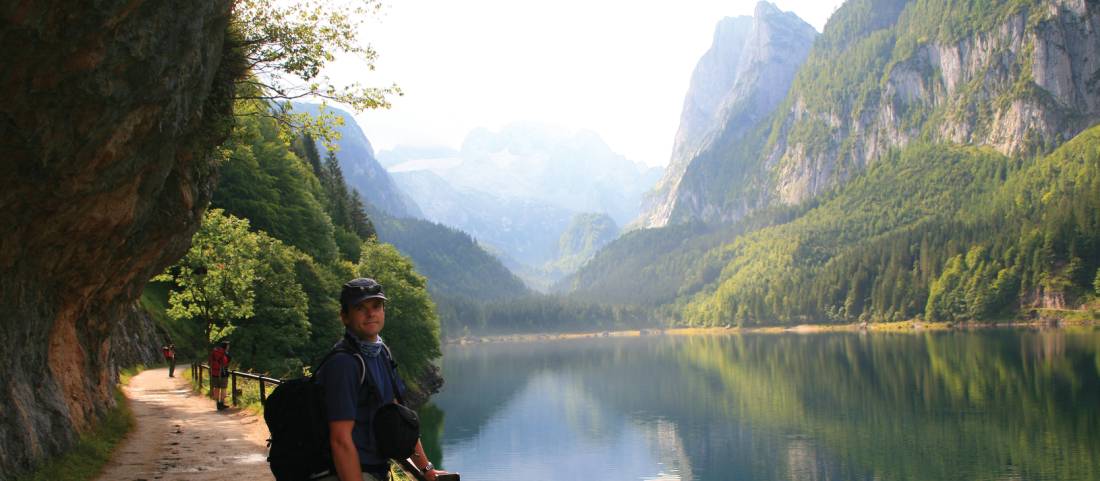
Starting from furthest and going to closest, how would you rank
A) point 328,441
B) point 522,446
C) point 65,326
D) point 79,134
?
point 522,446
point 65,326
point 79,134
point 328,441

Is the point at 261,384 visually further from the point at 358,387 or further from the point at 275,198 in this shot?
the point at 275,198

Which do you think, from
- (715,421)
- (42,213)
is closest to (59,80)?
(42,213)

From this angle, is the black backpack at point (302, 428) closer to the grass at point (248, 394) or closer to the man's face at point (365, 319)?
the man's face at point (365, 319)

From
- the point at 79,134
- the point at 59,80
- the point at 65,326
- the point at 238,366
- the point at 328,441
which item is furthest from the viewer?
→ the point at 238,366

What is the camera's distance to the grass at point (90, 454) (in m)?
17.7

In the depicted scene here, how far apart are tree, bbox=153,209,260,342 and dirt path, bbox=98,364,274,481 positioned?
24.3ft

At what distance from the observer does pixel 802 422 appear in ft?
209

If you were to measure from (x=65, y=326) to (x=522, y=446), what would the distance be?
4524 cm

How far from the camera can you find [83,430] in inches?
Result: 878

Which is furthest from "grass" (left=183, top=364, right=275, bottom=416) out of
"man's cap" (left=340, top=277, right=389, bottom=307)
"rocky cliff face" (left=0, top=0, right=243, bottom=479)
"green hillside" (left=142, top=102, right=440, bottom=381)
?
"man's cap" (left=340, top=277, right=389, bottom=307)

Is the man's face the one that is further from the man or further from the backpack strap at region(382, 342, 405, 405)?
the backpack strap at region(382, 342, 405, 405)

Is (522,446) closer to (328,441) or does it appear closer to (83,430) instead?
(83,430)

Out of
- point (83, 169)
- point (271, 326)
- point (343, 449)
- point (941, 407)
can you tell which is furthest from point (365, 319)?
point (941, 407)

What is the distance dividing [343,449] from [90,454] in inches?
678
